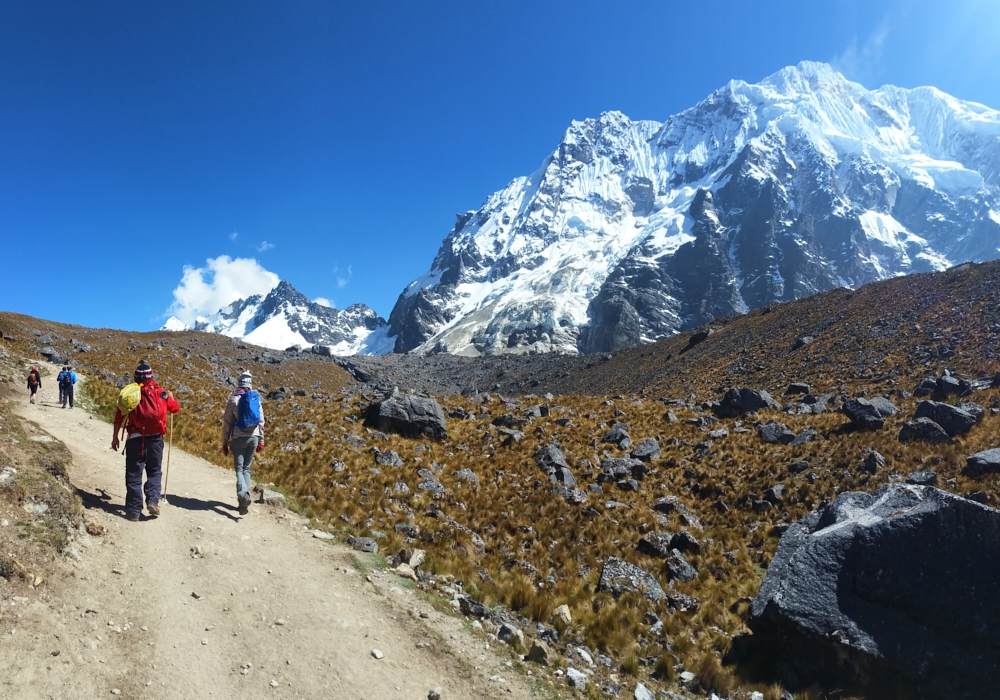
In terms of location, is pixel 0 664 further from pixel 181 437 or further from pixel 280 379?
pixel 280 379

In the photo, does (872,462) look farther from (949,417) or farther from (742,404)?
(742,404)

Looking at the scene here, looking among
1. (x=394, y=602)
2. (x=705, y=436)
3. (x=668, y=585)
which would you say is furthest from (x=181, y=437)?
(x=705, y=436)

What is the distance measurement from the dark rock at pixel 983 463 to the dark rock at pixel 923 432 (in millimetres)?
1875

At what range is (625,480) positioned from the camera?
17.3 metres

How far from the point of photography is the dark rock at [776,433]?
64.0 feet

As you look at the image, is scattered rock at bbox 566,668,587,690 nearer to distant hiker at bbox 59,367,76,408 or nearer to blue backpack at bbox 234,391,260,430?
blue backpack at bbox 234,391,260,430

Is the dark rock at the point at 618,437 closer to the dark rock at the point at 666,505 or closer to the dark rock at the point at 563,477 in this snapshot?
the dark rock at the point at 563,477

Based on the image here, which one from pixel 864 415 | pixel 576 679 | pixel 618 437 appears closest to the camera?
pixel 576 679

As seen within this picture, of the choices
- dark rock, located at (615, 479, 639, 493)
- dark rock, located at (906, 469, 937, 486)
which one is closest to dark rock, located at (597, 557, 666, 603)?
dark rock, located at (615, 479, 639, 493)

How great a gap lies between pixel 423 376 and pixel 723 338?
57.4 m

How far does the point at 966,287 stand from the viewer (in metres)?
38.6

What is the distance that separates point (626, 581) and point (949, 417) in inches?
535

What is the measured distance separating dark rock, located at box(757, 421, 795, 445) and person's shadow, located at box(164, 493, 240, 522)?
18.7 metres

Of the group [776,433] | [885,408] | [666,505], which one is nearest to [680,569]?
[666,505]
